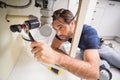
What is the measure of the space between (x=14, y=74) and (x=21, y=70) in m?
0.04

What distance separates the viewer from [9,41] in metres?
0.64

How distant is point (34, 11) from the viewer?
0.91 meters

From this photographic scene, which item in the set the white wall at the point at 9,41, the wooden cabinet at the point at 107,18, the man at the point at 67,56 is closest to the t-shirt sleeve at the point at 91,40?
the man at the point at 67,56

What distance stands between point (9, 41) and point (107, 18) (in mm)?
2374

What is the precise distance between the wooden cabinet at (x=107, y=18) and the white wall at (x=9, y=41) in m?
1.57

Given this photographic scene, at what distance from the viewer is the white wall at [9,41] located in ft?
1.74

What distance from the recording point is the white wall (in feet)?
1.74

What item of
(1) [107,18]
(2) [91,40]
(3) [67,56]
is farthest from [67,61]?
(1) [107,18]

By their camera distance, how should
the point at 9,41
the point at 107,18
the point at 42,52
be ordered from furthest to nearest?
1. the point at 107,18
2. the point at 9,41
3. the point at 42,52

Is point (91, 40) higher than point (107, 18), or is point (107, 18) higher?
point (91, 40)

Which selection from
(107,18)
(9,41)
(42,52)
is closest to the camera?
(42,52)

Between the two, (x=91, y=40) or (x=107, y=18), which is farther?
(x=107, y=18)

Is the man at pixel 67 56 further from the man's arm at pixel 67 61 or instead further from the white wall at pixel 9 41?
the white wall at pixel 9 41

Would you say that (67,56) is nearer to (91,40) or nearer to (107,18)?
(91,40)
